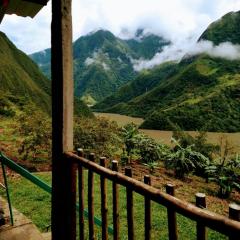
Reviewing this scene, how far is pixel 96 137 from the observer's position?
1499 cm

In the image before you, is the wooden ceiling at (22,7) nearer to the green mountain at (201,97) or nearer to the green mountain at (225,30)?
the green mountain at (201,97)

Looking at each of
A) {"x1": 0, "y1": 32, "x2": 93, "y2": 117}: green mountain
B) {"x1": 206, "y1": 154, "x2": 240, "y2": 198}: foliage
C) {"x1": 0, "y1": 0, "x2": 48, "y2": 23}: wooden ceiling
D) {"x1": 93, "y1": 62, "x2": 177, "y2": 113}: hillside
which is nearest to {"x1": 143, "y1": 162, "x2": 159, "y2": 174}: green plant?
{"x1": 206, "y1": 154, "x2": 240, "y2": 198}: foliage

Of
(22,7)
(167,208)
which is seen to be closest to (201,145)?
(22,7)

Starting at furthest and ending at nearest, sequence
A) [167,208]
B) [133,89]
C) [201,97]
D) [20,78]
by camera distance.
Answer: [133,89] < [201,97] < [20,78] < [167,208]

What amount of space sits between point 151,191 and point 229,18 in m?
169

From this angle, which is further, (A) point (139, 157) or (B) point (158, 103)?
(B) point (158, 103)

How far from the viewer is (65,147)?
9.93ft

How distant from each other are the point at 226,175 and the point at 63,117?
12523 mm

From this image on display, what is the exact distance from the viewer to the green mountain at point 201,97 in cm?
7750

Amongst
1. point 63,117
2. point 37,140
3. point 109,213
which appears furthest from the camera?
point 37,140

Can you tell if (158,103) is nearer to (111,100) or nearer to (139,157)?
(111,100)

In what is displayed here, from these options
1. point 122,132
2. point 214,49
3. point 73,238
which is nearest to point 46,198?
point 73,238

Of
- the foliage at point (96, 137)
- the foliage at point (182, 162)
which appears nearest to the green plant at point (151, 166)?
the foliage at point (182, 162)

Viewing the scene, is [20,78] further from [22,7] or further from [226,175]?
[22,7]
